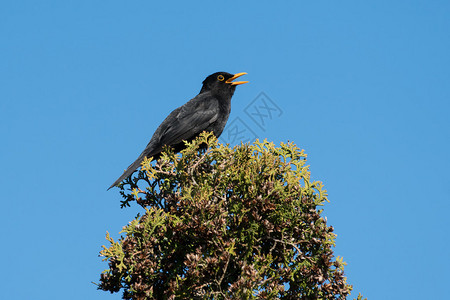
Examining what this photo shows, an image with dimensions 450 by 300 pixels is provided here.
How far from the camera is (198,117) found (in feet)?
30.3

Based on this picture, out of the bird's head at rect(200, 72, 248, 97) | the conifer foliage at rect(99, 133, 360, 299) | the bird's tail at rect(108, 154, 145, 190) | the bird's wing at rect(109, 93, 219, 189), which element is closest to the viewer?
the conifer foliage at rect(99, 133, 360, 299)

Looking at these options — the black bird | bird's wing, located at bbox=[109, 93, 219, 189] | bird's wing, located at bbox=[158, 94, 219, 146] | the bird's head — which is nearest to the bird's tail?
the black bird

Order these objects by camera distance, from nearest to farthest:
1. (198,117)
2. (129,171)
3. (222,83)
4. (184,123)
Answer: (129,171) < (184,123) < (198,117) < (222,83)

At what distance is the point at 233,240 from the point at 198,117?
3.93m

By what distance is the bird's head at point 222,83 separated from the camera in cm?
1027

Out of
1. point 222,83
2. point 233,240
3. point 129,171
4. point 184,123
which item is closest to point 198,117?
point 184,123

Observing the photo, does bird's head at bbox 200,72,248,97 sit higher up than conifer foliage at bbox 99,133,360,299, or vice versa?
bird's head at bbox 200,72,248,97

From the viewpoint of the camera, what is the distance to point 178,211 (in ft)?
20.3

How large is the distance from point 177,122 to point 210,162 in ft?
8.58

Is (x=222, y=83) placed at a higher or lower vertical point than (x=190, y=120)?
higher

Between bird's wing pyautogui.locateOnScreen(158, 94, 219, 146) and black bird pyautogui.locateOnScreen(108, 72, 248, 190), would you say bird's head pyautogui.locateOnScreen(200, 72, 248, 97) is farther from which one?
bird's wing pyautogui.locateOnScreen(158, 94, 219, 146)

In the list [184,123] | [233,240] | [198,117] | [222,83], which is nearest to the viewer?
[233,240]

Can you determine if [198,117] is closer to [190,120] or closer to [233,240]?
[190,120]

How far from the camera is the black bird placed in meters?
8.95
